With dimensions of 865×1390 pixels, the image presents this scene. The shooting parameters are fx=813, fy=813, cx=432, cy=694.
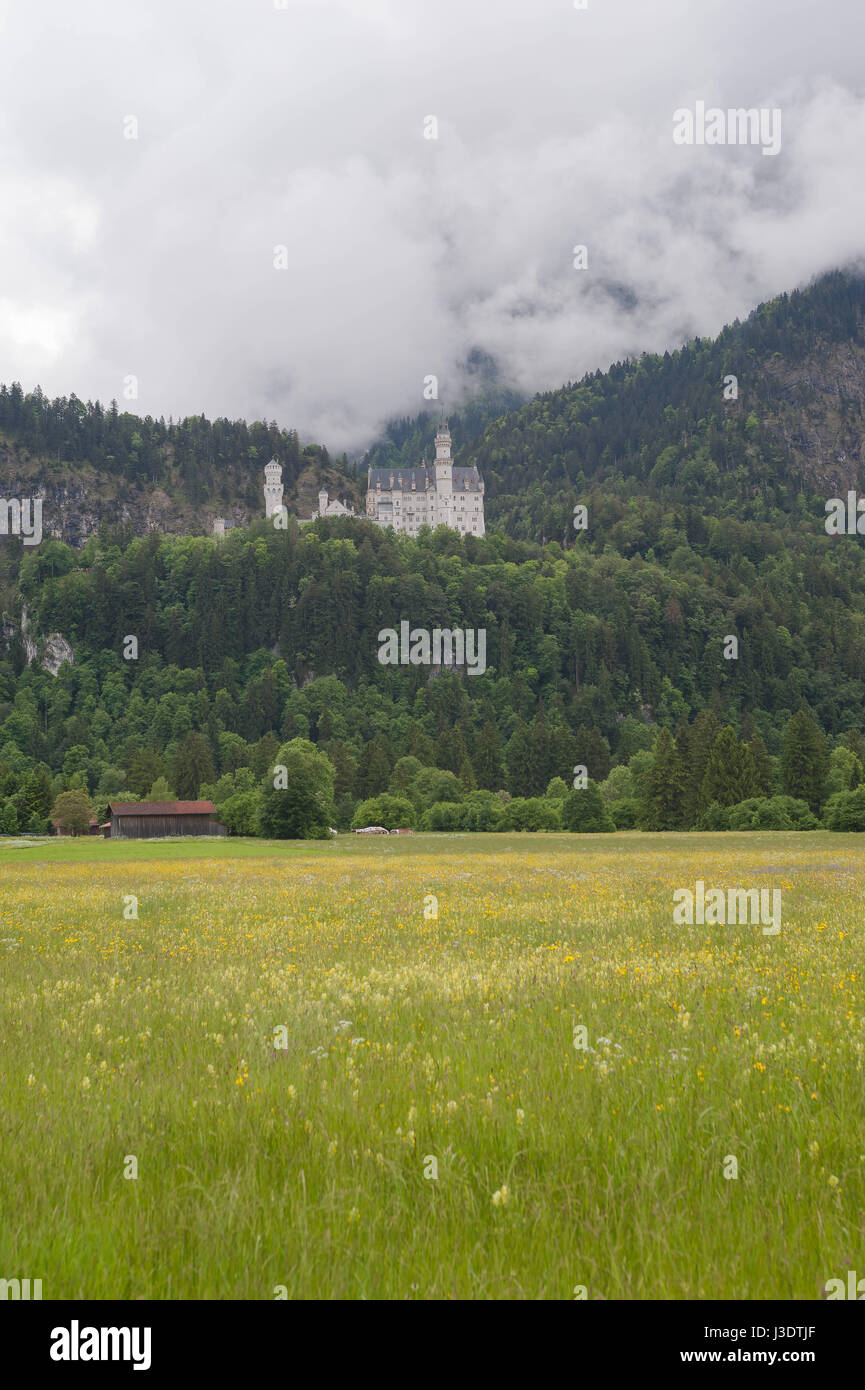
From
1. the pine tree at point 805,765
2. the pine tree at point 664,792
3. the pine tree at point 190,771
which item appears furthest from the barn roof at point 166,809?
the pine tree at point 805,765

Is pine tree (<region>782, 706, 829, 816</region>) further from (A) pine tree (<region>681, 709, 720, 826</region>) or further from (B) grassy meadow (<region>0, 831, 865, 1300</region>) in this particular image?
(B) grassy meadow (<region>0, 831, 865, 1300</region>)

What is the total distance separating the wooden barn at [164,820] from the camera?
126812 millimetres

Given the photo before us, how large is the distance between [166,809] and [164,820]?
1.74m

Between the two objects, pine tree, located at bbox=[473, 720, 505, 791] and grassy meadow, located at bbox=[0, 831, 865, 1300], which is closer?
grassy meadow, located at bbox=[0, 831, 865, 1300]

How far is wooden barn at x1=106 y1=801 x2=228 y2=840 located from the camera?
12681 cm

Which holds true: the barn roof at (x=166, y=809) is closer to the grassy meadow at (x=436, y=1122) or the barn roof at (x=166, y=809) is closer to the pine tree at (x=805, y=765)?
the pine tree at (x=805, y=765)

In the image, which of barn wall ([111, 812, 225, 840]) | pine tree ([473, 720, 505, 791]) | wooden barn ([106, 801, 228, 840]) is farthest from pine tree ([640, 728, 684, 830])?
barn wall ([111, 812, 225, 840])

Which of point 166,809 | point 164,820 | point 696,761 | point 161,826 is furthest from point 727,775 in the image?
point 161,826

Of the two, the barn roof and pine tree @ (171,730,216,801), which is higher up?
pine tree @ (171,730,216,801)

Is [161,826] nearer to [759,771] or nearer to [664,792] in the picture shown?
[664,792]

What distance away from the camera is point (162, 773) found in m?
178

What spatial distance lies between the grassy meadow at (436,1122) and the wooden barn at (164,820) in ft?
386

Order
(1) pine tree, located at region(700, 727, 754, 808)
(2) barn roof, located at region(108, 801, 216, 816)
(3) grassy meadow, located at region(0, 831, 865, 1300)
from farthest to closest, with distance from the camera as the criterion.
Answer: (2) barn roof, located at region(108, 801, 216, 816) < (1) pine tree, located at region(700, 727, 754, 808) < (3) grassy meadow, located at region(0, 831, 865, 1300)
